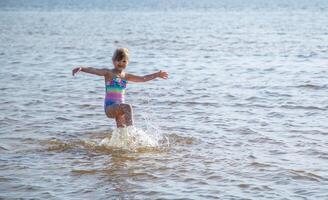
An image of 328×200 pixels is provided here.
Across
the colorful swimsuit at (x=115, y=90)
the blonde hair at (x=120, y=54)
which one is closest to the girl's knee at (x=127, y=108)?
the colorful swimsuit at (x=115, y=90)

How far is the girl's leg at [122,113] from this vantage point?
31.7 ft

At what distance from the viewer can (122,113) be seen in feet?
32.0

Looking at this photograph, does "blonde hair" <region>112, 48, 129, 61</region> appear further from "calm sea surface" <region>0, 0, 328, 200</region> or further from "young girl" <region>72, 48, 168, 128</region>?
"calm sea surface" <region>0, 0, 328, 200</region>

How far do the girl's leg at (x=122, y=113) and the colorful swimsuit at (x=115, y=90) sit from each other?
12cm

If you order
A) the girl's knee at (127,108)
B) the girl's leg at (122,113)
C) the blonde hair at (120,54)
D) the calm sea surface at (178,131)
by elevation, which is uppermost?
the blonde hair at (120,54)

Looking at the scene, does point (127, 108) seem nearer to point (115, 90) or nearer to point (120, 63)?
point (115, 90)

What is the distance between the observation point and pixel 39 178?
25.8ft

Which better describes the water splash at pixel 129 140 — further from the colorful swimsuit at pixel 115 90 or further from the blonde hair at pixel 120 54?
the blonde hair at pixel 120 54

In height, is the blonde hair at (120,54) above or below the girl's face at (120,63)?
above

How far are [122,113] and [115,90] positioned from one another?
377 mm

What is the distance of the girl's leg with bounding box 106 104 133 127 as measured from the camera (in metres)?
9.65

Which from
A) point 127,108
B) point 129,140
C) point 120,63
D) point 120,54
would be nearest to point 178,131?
point 129,140

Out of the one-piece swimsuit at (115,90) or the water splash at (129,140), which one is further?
the one-piece swimsuit at (115,90)

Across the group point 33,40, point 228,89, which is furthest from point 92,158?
point 33,40
